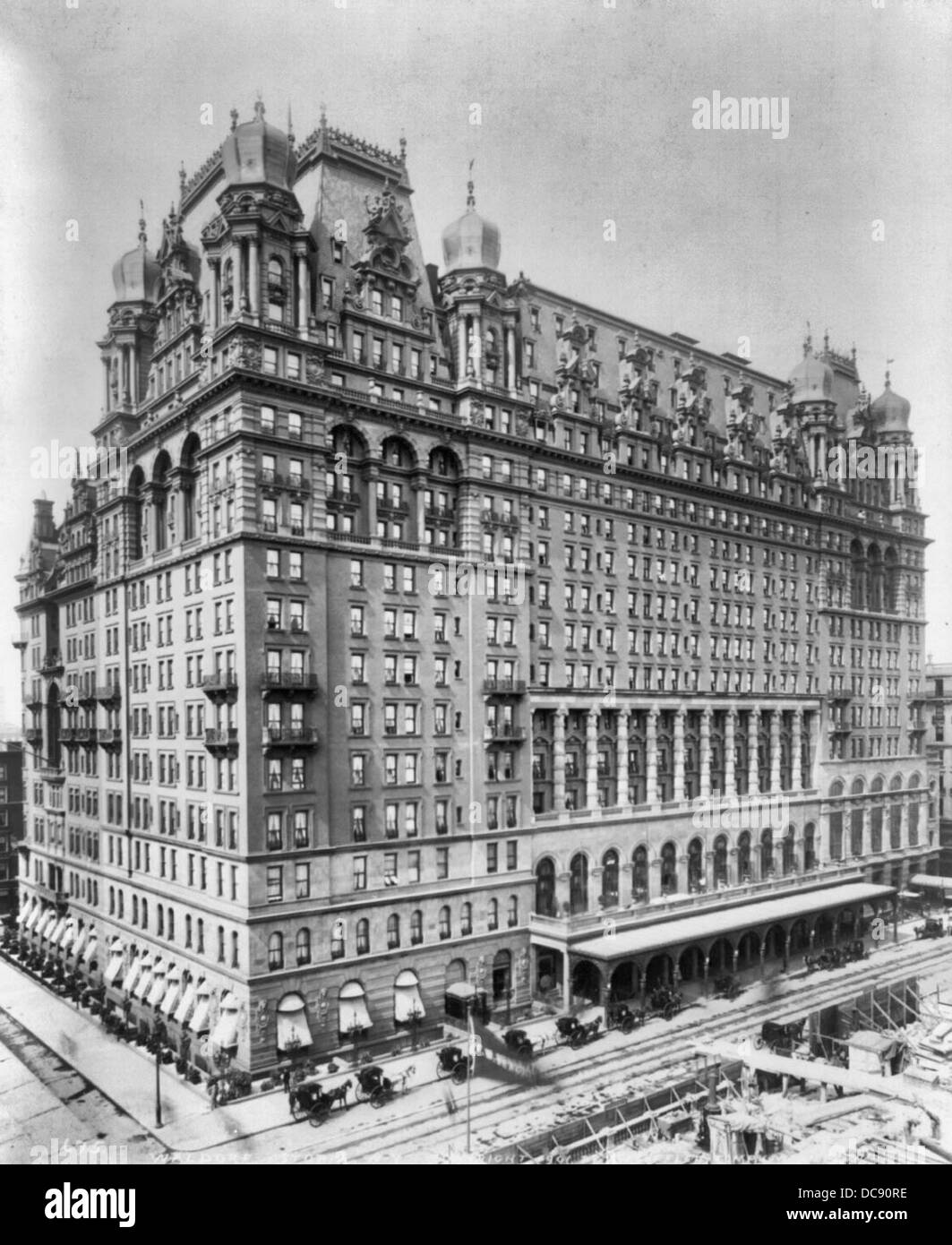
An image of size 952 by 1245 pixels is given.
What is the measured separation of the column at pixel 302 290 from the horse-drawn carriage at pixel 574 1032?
134ft

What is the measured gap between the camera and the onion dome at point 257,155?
2067 inches

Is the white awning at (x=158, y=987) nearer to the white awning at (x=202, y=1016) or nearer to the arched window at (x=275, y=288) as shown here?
the white awning at (x=202, y=1016)

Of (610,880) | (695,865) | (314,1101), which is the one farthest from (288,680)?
(695,865)

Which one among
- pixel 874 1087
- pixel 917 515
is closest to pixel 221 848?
pixel 874 1087

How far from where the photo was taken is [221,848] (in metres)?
54.6

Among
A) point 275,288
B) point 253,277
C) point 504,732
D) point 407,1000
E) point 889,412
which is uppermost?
point 889,412

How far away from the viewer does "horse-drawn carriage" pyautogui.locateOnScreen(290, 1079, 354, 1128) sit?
1797 inches

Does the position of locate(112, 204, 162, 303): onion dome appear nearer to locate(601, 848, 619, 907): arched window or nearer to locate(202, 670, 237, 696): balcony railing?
locate(202, 670, 237, 696): balcony railing

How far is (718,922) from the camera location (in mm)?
69000

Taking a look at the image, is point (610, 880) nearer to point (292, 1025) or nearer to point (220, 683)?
point (292, 1025)

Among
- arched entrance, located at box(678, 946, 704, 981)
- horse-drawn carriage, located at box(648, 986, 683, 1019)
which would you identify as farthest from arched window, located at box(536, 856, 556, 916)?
arched entrance, located at box(678, 946, 704, 981)

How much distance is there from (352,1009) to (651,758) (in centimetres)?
2954

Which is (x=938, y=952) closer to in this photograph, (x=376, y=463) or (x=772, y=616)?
(x=772, y=616)

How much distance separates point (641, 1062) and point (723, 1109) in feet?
34.8
